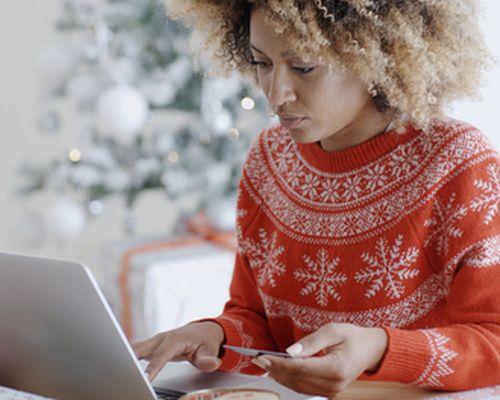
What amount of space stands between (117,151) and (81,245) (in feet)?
2.70

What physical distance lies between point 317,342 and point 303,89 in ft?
1.19

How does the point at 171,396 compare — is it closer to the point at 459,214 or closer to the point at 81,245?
the point at 459,214

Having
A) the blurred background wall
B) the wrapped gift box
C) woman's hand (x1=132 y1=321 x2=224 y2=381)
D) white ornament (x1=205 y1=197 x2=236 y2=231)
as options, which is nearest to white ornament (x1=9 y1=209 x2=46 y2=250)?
the wrapped gift box

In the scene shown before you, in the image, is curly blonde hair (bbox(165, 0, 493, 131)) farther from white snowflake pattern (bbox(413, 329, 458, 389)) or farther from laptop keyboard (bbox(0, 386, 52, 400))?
laptop keyboard (bbox(0, 386, 52, 400))

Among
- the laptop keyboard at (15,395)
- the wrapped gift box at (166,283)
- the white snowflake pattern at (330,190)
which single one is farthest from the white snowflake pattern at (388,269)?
the wrapped gift box at (166,283)

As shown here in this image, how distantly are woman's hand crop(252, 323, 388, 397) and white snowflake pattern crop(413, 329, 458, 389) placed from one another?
0.08 meters

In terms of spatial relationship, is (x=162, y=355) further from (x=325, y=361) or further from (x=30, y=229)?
(x=30, y=229)

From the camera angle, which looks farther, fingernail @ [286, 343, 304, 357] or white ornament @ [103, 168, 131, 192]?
white ornament @ [103, 168, 131, 192]

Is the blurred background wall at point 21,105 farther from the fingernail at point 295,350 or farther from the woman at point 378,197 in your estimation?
the fingernail at point 295,350

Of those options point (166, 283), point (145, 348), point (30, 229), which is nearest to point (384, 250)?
point (145, 348)

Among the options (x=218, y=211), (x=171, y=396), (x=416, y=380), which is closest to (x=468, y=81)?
(x=416, y=380)

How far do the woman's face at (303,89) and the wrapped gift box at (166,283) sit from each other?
1.45 metres

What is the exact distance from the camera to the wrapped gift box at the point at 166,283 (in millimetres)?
2584

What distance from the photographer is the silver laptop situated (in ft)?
2.89
